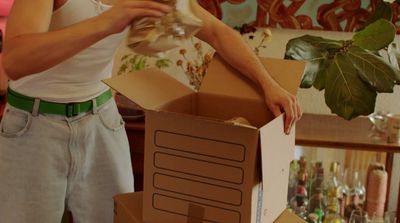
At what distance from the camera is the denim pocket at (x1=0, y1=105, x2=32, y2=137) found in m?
1.42

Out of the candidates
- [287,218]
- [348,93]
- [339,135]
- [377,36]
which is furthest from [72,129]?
[339,135]

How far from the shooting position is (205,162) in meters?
1.11

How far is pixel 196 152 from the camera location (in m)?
1.11

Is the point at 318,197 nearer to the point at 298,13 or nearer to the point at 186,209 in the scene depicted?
the point at 298,13

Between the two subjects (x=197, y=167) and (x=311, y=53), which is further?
(x=311, y=53)

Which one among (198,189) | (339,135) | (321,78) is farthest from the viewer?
(339,135)

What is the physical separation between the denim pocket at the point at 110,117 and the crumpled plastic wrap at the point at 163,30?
478 millimetres

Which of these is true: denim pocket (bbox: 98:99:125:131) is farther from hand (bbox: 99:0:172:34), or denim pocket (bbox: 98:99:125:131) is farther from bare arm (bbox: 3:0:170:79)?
hand (bbox: 99:0:172:34)

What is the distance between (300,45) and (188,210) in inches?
24.1

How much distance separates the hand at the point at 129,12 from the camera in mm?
1022

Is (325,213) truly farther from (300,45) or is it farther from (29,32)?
(29,32)

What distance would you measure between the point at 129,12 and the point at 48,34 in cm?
18

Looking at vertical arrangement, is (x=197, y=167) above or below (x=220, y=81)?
below

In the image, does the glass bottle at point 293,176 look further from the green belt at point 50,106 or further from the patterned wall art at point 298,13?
the green belt at point 50,106
